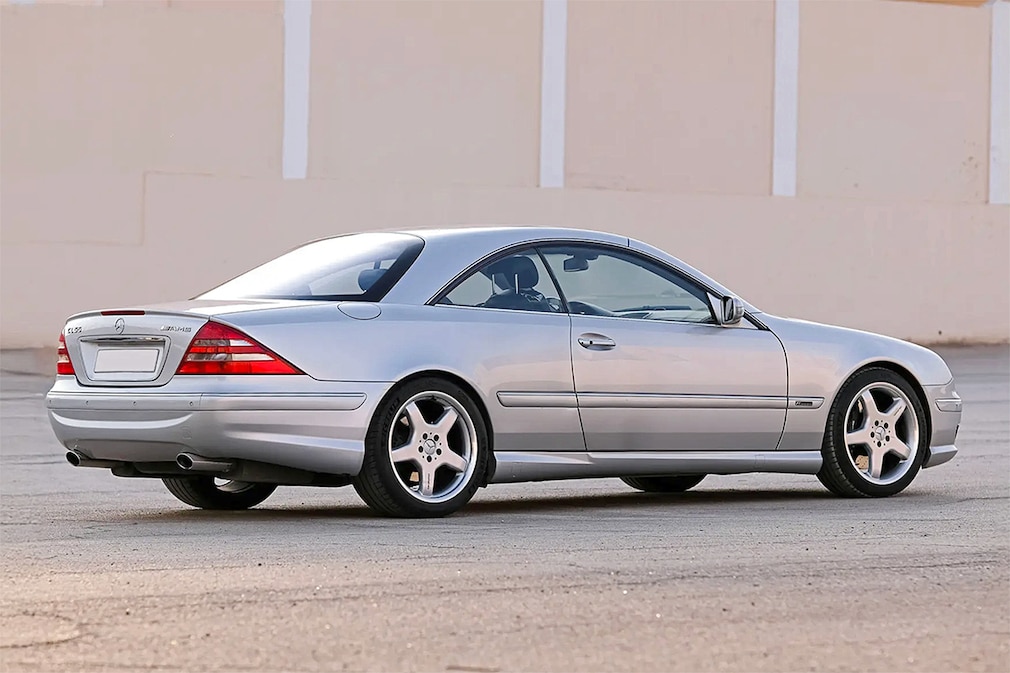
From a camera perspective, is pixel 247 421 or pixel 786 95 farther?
pixel 786 95

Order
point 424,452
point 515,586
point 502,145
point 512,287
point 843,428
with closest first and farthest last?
point 515,586, point 424,452, point 512,287, point 843,428, point 502,145

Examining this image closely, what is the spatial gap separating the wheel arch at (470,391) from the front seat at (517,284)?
1.61 feet

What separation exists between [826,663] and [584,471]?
12.8ft

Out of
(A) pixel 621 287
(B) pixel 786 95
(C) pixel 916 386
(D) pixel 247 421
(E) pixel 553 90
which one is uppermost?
(B) pixel 786 95

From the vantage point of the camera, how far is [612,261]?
8609 millimetres

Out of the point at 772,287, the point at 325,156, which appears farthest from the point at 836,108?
the point at 325,156

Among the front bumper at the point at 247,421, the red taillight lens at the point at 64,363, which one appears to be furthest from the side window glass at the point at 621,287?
the red taillight lens at the point at 64,363

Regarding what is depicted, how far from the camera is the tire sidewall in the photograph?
895cm

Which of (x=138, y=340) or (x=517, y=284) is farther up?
(x=517, y=284)

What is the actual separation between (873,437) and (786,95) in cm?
1545

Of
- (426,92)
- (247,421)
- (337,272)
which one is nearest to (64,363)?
(247,421)

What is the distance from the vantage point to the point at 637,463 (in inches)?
326

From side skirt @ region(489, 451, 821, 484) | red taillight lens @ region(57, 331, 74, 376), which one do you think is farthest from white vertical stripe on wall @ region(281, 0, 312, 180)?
red taillight lens @ region(57, 331, 74, 376)

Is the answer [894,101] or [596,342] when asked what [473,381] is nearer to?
[596,342]
